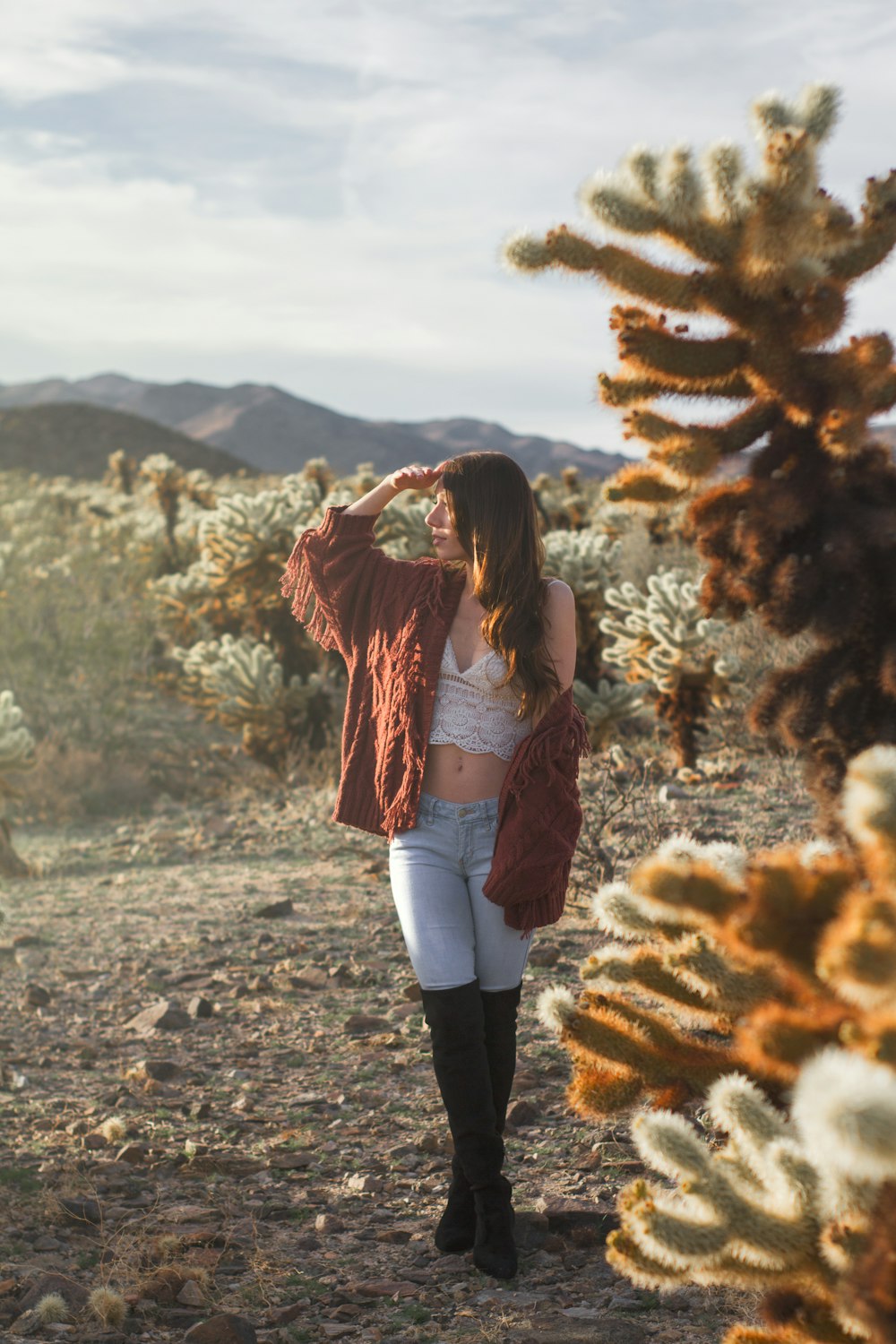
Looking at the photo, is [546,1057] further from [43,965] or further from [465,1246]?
[43,965]

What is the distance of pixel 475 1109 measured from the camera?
2.98m

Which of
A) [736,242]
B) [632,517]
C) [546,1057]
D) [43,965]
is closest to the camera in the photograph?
[736,242]

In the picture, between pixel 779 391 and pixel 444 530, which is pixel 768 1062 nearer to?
pixel 779 391

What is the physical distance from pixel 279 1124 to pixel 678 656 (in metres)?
4.09

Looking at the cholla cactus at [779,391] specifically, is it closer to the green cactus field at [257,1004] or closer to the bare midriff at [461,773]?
the bare midriff at [461,773]

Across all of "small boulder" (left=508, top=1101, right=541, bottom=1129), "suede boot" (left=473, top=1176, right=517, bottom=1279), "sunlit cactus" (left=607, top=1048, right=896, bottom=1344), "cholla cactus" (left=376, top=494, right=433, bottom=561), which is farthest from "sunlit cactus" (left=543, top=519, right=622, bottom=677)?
"sunlit cactus" (left=607, top=1048, right=896, bottom=1344)

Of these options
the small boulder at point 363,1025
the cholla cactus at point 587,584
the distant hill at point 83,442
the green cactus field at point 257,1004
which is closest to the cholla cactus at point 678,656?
the green cactus field at point 257,1004

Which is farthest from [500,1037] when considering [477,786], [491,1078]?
[477,786]

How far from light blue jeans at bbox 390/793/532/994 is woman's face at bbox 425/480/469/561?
63 centimetres

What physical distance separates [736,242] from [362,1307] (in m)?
2.50

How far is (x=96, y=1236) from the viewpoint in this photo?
3336 mm

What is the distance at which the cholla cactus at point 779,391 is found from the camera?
254 cm

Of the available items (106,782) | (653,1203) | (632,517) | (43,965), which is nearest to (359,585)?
(653,1203)

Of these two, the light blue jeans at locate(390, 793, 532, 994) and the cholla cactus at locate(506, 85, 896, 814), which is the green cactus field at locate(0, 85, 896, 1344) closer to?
the cholla cactus at locate(506, 85, 896, 814)
